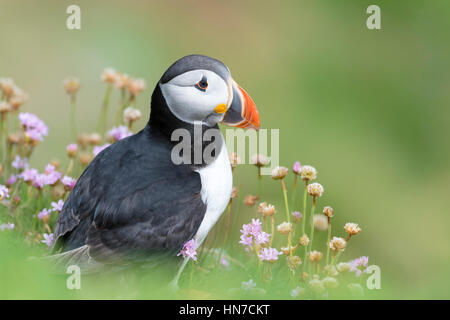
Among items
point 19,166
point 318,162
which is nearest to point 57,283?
point 19,166

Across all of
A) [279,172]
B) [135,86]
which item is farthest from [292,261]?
[135,86]

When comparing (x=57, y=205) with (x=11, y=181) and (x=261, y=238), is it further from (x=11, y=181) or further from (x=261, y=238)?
(x=261, y=238)

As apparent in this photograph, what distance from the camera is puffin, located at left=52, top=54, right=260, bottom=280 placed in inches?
109

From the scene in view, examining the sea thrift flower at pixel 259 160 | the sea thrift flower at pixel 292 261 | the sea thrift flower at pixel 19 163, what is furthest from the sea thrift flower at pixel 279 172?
the sea thrift flower at pixel 19 163

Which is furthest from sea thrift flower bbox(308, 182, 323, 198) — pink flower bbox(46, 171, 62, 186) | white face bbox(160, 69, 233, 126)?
pink flower bbox(46, 171, 62, 186)

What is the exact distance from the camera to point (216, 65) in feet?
9.86

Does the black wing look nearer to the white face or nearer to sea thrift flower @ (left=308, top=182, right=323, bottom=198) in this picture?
the white face

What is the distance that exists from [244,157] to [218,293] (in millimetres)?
927

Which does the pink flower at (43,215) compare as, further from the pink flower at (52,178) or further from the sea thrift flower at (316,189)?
the sea thrift flower at (316,189)

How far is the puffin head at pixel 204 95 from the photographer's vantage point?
2.97 m

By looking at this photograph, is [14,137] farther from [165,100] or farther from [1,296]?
[1,296]

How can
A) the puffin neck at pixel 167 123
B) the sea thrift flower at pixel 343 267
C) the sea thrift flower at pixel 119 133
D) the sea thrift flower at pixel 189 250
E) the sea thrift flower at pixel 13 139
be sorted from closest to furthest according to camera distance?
the sea thrift flower at pixel 343 267
the sea thrift flower at pixel 189 250
the puffin neck at pixel 167 123
the sea thrift flower at pixel 13 139
the sea thrift flower at pixel 119 133

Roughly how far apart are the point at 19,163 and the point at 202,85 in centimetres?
137

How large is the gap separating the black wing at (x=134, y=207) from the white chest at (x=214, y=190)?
2.0 inches
